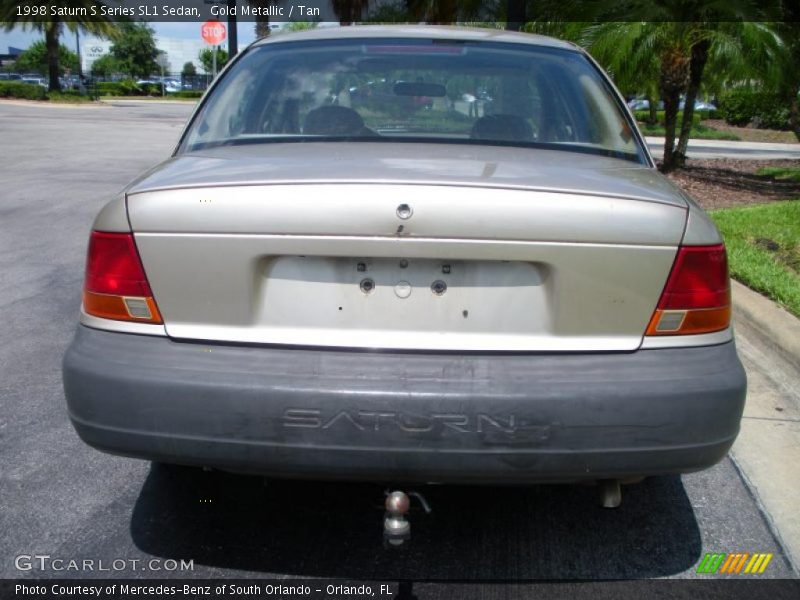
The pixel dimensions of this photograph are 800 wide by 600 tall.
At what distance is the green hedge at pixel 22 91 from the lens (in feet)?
142

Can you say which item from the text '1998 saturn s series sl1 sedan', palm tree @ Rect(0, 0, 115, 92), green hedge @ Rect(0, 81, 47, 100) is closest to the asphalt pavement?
the text '1998 saturn s series sl1 sedan'

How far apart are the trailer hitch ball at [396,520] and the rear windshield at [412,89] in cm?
154

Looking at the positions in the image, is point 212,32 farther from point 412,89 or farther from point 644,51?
point 412,89

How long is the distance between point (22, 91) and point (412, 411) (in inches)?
1838

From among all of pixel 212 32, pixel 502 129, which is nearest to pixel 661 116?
pixel 212 32

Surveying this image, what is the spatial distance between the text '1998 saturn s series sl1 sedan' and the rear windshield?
2.81 ft

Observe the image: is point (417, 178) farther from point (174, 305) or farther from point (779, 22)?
point (779, 22)

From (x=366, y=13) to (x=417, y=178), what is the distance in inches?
959

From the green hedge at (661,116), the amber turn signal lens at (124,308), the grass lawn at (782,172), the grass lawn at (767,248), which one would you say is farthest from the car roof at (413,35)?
the green hedge at (661,116)

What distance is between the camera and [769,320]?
514 cm

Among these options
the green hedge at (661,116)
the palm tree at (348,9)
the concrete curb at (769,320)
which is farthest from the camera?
the green hedge at (661,116)

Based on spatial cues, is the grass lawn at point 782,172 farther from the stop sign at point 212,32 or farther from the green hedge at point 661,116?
the green hedge at point 661,116

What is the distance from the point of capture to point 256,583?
109 inches

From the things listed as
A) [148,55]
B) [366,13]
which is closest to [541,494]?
[366,13]
